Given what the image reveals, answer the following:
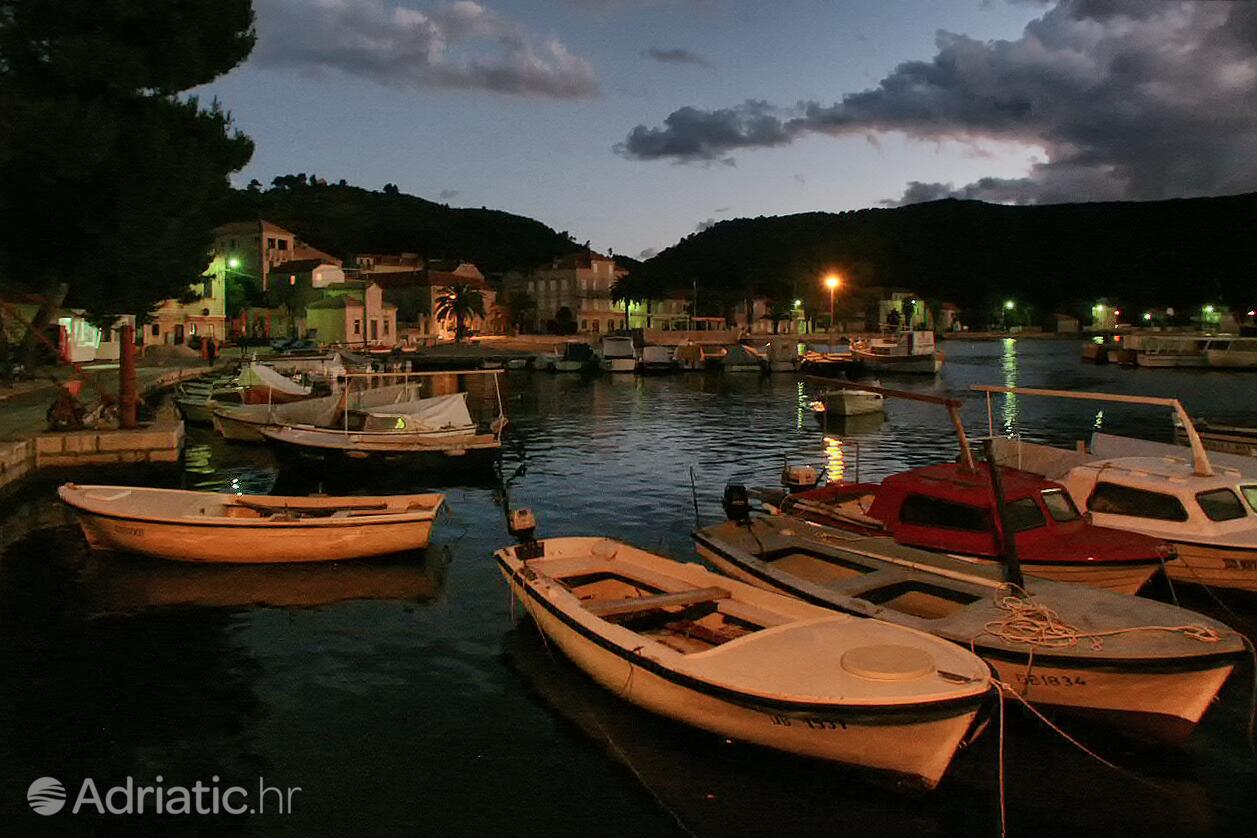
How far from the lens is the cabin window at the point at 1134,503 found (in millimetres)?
15492

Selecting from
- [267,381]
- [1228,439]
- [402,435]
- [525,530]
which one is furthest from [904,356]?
[525,530]

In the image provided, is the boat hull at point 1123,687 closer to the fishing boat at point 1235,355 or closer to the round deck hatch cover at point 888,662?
the round deck hatch cover at point 888,662

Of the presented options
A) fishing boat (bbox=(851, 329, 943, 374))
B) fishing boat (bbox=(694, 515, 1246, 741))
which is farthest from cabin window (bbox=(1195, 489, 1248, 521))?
fishing boat (bbox=(851, 329, 943, 374))

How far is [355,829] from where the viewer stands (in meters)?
8.94

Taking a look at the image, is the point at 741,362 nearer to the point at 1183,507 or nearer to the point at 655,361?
the point at 655,361

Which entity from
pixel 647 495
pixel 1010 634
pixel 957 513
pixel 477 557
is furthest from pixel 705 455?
pixel 1010 634

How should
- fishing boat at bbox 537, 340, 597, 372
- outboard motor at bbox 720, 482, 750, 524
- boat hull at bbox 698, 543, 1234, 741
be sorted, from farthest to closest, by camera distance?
fishing boat at bbox 537, 340, 597, 372 < outboard motor at bbox 720, 482, 750, 524 < boat hull at bbox 698, 543, 1234, 741

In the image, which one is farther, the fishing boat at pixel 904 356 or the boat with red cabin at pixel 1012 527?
the fishing boat at pixel 904 356

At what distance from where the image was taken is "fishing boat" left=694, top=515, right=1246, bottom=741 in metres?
9.67

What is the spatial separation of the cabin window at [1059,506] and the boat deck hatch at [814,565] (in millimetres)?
3422

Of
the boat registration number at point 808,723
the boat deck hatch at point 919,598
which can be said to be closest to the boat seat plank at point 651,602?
the boat deck hatch at point 919,598

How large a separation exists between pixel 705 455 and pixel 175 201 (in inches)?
806

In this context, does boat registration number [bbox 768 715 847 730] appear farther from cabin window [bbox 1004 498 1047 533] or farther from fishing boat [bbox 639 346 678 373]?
fishing boat [bbox 639 346 678 373]

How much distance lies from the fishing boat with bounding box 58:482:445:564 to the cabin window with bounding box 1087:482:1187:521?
12.8 metres
